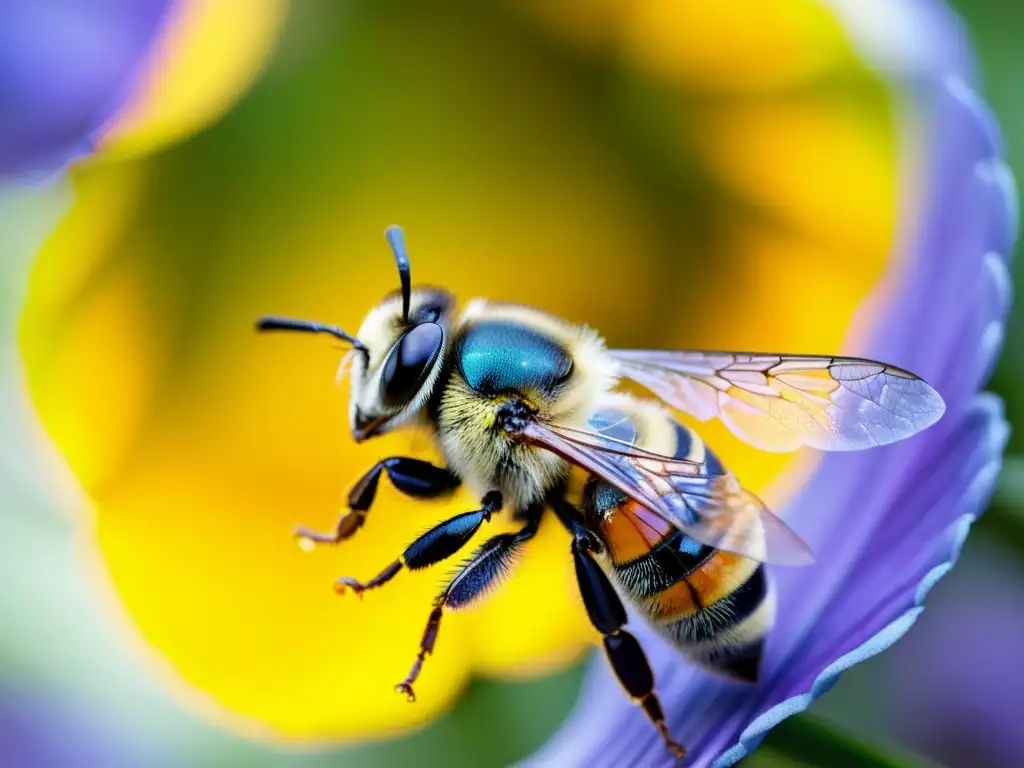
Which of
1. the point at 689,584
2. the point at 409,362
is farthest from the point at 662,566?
the point at 409,362

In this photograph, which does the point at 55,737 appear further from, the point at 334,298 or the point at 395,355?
the point at 395,355

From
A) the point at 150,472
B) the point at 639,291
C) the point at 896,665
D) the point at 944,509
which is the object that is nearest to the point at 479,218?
the point at 639,291

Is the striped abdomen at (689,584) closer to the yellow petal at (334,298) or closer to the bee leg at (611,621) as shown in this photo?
the bee leg at (611,621)

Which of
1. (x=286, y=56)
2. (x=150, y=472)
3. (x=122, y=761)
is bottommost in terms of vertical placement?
(x=122, y=761)

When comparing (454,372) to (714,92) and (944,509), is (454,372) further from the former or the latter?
(714,92)

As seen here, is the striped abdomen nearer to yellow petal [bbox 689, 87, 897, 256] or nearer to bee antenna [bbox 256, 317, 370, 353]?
bee antenna [bbox 256, 317, 370, 353]

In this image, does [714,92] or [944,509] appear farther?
[714,92]
